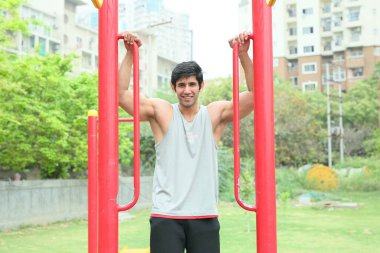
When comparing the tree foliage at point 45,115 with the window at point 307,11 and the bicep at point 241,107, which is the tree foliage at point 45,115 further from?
the window at point 307,11

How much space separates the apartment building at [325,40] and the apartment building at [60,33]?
12736mm

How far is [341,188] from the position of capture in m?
19.8

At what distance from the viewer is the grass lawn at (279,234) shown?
793cm

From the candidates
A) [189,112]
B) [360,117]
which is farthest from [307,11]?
[189,112]

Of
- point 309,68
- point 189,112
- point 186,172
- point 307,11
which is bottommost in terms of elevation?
point 186,172

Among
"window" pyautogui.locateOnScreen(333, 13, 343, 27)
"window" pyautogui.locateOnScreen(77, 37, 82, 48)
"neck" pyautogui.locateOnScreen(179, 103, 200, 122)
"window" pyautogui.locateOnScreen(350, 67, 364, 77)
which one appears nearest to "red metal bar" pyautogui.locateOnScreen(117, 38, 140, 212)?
"neck" pyautogui.locateOnScreen(179, 103, 200, 122)

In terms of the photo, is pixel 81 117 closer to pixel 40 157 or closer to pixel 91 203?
Result: pixel 40 157

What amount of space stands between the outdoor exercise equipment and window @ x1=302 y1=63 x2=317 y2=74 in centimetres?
3758

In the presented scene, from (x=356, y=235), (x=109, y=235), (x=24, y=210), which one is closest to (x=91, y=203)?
(x=109, y=235)

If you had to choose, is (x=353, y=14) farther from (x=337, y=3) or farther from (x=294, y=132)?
(x=294, y=132)

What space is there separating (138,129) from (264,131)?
0.57 meters

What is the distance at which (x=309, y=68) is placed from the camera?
39062 millimetres

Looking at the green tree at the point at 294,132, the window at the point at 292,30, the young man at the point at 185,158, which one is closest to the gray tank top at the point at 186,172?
the young man at the point at 185,158

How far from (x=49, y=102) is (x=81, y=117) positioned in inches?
32.4
